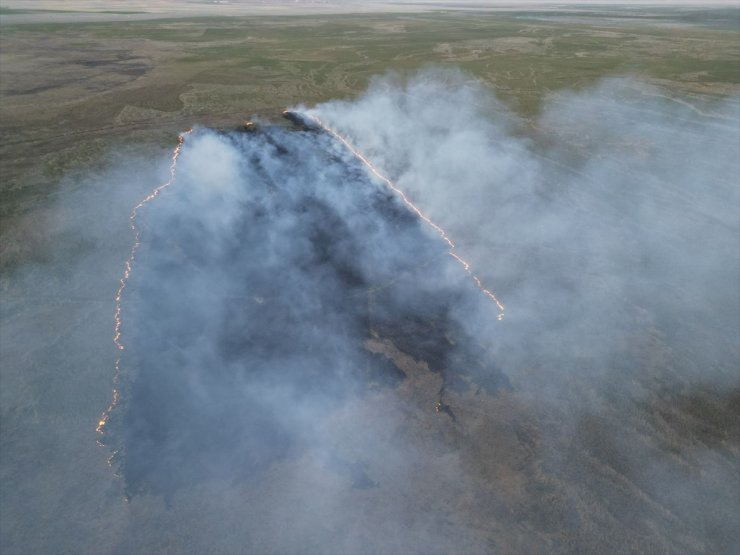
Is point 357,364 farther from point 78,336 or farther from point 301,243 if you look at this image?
point 78,336

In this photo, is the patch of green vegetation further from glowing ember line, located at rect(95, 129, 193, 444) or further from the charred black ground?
the charred black ground

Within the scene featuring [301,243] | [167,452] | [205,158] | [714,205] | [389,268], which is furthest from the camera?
[205,158]

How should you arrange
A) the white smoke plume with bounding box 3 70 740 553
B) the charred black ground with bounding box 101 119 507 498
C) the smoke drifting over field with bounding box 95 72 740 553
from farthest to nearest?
the charred black ground with bounding box 101 119 507 498, the smoke drifting over field with bounding box 95 72 740 553, the white smoke plume with bounding box 3 70 740 553

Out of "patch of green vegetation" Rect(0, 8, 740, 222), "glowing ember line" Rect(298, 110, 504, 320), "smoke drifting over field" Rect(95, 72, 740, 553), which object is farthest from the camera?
"patch of green vegetation" Rect(0, 8, 740, 222)

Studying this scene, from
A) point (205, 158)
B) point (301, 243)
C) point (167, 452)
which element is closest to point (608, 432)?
point (167, 452)

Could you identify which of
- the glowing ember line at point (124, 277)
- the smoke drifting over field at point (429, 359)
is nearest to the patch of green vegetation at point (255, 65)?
the glowing ember line at point (124, 277)

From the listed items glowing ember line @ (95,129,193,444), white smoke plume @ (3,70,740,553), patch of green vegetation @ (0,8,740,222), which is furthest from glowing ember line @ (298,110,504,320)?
glowing ember line @ (95,129,193,444)

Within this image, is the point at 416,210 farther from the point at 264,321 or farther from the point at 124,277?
the point at 124,277

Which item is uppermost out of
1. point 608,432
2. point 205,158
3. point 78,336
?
point 205,158
